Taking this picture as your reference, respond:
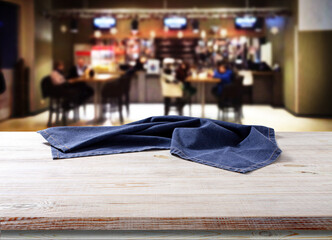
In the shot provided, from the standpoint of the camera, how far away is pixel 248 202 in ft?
3.17

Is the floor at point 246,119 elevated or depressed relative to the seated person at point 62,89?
depressed

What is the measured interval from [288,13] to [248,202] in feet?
33.2

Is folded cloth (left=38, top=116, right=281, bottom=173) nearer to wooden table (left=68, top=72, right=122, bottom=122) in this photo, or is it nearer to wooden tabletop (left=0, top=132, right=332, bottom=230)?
wooden tabletop (left=0, top=132, right=332, bottom=230)

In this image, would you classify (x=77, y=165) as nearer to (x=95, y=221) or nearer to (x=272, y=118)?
(x=95, y=221)

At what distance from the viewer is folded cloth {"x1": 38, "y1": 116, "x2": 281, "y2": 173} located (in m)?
1.42

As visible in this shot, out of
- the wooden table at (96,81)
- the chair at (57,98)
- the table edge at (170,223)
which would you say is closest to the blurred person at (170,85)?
the wooden table at (96,81)

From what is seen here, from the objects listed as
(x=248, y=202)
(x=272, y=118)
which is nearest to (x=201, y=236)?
(x=248, y=202)

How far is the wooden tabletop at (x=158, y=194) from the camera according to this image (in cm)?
88

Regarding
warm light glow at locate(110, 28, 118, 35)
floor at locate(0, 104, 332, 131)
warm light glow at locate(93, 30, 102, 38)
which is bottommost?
floor at locate(0, 104, 332, 131)

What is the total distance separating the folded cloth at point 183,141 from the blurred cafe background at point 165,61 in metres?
6.00

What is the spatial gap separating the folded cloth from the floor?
19.6 feet

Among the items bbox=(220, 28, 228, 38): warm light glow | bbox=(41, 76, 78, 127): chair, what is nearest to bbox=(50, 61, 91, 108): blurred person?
bbox=(41, 76, 78, 127): chair

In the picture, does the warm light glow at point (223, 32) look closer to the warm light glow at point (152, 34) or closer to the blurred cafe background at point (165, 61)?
the blurred cafe background at point (165, 61)

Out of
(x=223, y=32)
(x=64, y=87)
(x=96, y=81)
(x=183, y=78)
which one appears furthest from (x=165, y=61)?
(x=223, y=32)
